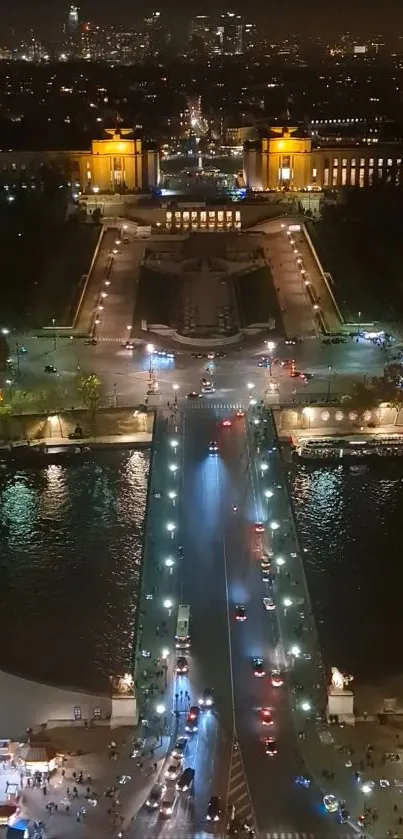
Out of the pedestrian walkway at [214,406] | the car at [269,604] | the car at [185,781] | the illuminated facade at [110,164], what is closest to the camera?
the car at [185,781]

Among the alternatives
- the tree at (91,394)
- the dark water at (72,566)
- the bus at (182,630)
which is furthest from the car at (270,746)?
the tree at (91,394)

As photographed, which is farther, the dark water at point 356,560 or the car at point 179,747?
the dark water at point 356,560

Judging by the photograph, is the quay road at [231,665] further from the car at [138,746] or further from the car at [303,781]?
the car at [138,746]

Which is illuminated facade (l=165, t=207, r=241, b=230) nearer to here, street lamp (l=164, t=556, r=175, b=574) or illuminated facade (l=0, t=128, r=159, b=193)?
illuminated facade (l=0, t=128, r=159, b=193)

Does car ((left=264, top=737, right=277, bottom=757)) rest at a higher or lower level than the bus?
lower

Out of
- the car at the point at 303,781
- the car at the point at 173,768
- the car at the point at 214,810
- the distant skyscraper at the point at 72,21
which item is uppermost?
the distant skyscraper at the point at 72,21

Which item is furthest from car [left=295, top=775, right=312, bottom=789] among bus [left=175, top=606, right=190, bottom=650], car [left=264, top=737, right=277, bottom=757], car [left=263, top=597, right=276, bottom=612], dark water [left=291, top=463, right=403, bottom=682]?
car [left=263, top=597, right=276, bottom=612]
